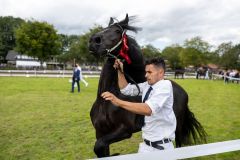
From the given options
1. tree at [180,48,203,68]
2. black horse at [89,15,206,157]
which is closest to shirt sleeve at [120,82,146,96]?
black horse at [89,15,206,157]

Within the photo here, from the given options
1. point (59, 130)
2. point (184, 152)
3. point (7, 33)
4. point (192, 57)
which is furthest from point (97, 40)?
point (7, 33)

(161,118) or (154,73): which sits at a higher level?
(154,73)

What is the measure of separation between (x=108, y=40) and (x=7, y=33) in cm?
10068

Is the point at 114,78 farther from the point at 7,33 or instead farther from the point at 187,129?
the point at 7,33

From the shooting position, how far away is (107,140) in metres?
3.92

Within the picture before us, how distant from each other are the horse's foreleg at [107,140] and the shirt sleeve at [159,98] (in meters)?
1.34

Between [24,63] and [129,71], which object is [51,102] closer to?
[129,71]

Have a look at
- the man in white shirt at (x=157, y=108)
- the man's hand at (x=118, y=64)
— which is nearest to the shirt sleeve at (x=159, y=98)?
the man in white shirt at (x=157, y=108)

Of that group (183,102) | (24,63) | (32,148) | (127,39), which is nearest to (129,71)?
(127,39)

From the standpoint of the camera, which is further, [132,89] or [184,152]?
[132,89]

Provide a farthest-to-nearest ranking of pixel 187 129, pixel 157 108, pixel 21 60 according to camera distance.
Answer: pixel 21 60 → pixel 187 129 → pixel 157 108

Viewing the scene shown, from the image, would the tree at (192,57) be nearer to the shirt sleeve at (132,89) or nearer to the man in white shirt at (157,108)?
the shirt sleeve at (132,89)

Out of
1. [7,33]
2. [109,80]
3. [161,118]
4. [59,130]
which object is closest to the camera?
[161,118]

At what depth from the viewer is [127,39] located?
13.7ft
